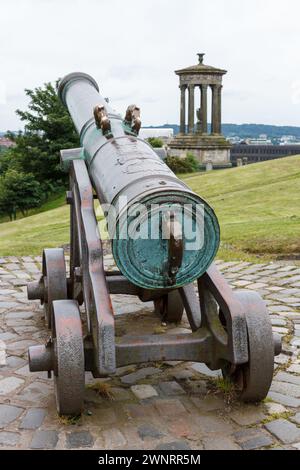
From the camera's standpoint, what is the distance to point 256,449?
3.85 m

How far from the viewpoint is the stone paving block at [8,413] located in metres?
4.20

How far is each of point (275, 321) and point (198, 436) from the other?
2491 millimetres

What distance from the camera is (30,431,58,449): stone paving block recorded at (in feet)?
12.6

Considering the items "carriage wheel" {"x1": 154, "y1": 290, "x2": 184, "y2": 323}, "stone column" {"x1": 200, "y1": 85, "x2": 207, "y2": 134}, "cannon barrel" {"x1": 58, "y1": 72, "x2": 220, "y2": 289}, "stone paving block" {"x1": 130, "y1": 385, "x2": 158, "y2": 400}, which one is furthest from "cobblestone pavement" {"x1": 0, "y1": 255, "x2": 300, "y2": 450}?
"stone column" {"x1": 200, "y1": 85, "x2": 207, "y2": 134}

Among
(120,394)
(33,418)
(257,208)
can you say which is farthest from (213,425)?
(257,208)

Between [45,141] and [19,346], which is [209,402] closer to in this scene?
[19,346]

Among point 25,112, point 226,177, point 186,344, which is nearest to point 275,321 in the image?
point 186,344

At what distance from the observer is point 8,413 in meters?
4.32

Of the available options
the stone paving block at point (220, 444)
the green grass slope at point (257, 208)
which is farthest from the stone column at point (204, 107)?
the stone paving block at point (220, 444)

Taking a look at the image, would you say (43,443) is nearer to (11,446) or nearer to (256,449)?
(11,446)

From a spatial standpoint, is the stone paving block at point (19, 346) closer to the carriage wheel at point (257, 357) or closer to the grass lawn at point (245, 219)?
the carriage wheel at point (257, 357)

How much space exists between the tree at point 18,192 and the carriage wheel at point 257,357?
2386 cm

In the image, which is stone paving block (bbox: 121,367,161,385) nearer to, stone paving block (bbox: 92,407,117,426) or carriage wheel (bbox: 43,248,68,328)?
stone paving block (bbox: 92,407,117,426)

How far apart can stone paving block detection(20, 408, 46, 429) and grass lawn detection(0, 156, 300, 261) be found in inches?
204
